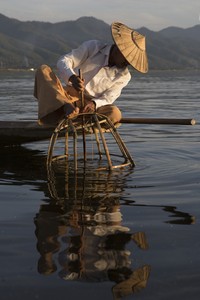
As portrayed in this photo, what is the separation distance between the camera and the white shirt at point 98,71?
596 cm

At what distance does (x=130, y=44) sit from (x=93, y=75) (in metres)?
0.59

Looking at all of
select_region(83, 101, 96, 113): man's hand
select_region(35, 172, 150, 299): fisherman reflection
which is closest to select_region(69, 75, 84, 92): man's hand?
select_region(83, 101, 96, 113): man's hand

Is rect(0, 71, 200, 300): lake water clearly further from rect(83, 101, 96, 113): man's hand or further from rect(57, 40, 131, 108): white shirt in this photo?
rect(57, 40, 131, 108): white shirt

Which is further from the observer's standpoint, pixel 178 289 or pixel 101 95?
pixel 101 95

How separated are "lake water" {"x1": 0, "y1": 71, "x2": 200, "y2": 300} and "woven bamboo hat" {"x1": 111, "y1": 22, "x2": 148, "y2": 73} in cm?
119

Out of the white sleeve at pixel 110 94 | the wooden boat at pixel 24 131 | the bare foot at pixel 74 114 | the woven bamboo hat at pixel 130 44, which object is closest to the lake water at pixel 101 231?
the wooden boat at pixel 24 131

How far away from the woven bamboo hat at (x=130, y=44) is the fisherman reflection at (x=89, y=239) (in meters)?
1.54

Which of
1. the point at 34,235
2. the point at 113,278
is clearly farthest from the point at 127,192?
the point at 113,278

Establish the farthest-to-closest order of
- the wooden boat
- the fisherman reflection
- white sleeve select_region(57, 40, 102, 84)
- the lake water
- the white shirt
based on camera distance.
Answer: the wooden boat, the white shirt, white sleeve select_region(57, 40, 102, 84), the fisherman reflection, the lake water

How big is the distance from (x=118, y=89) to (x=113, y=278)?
11.7 ft

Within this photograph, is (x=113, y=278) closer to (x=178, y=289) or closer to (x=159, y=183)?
(x=178, y=289)

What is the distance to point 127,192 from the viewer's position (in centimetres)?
491

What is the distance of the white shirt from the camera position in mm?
5957

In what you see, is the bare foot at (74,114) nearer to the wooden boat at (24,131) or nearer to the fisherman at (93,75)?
the fisherman at (93,75)
